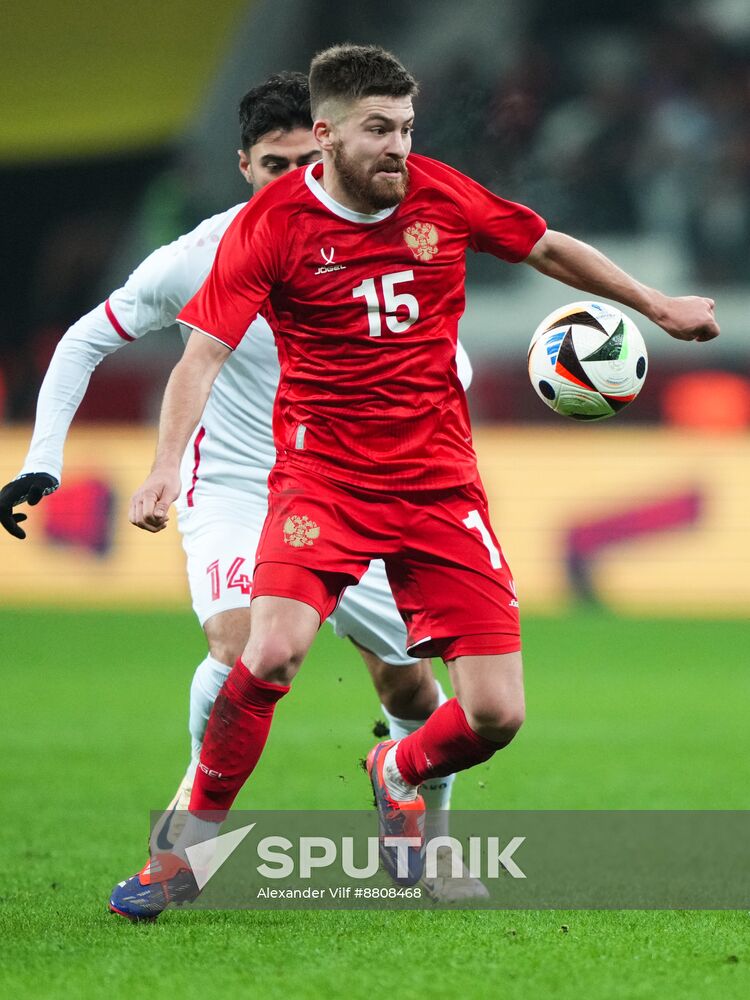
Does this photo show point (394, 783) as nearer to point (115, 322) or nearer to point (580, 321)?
point (580, 321)

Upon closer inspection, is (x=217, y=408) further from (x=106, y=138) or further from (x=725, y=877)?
(x=106, y=138)

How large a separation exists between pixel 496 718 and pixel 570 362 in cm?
103

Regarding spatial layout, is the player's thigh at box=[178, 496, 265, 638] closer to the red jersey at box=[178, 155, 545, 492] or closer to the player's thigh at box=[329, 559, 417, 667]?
the player's thigh at box=[329, 559, 417, 667]

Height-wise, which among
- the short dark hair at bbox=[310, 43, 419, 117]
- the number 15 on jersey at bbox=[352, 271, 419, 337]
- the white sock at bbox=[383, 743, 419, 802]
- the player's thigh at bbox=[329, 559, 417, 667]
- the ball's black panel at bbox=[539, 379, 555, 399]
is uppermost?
the short dark hair at bbox=[310, 43, 419, 117]

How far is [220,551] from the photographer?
4.75 metres

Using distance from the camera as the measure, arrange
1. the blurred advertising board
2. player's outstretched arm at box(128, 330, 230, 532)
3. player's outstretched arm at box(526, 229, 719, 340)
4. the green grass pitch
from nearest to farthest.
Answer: the green grass pitch < player's outstretched arm at box(128, 330, 230, 532) < player's outstretched arm at box(526, 229, 719, 340) < the blurred advertising board

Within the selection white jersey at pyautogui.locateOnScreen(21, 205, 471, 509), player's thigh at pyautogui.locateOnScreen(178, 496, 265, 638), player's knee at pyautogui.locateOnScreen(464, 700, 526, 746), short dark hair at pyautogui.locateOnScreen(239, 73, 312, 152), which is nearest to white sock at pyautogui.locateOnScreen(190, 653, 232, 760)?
player's thigh at pyautogui.locateOnScreen(178, 496, 265, 638)

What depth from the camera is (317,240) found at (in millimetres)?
4172

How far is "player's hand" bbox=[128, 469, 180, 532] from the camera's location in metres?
3.79

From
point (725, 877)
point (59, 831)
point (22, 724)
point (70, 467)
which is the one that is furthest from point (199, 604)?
point (70, 467)

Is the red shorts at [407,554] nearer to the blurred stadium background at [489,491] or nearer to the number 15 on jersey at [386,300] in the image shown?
the number 15 on jersey at [386,300]

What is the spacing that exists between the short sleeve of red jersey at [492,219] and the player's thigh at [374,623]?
3.77 feet

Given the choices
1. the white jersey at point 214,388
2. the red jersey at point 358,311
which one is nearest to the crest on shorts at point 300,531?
the red jersey at point 358,311

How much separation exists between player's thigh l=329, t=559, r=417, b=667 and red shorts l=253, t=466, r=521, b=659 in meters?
0.55
